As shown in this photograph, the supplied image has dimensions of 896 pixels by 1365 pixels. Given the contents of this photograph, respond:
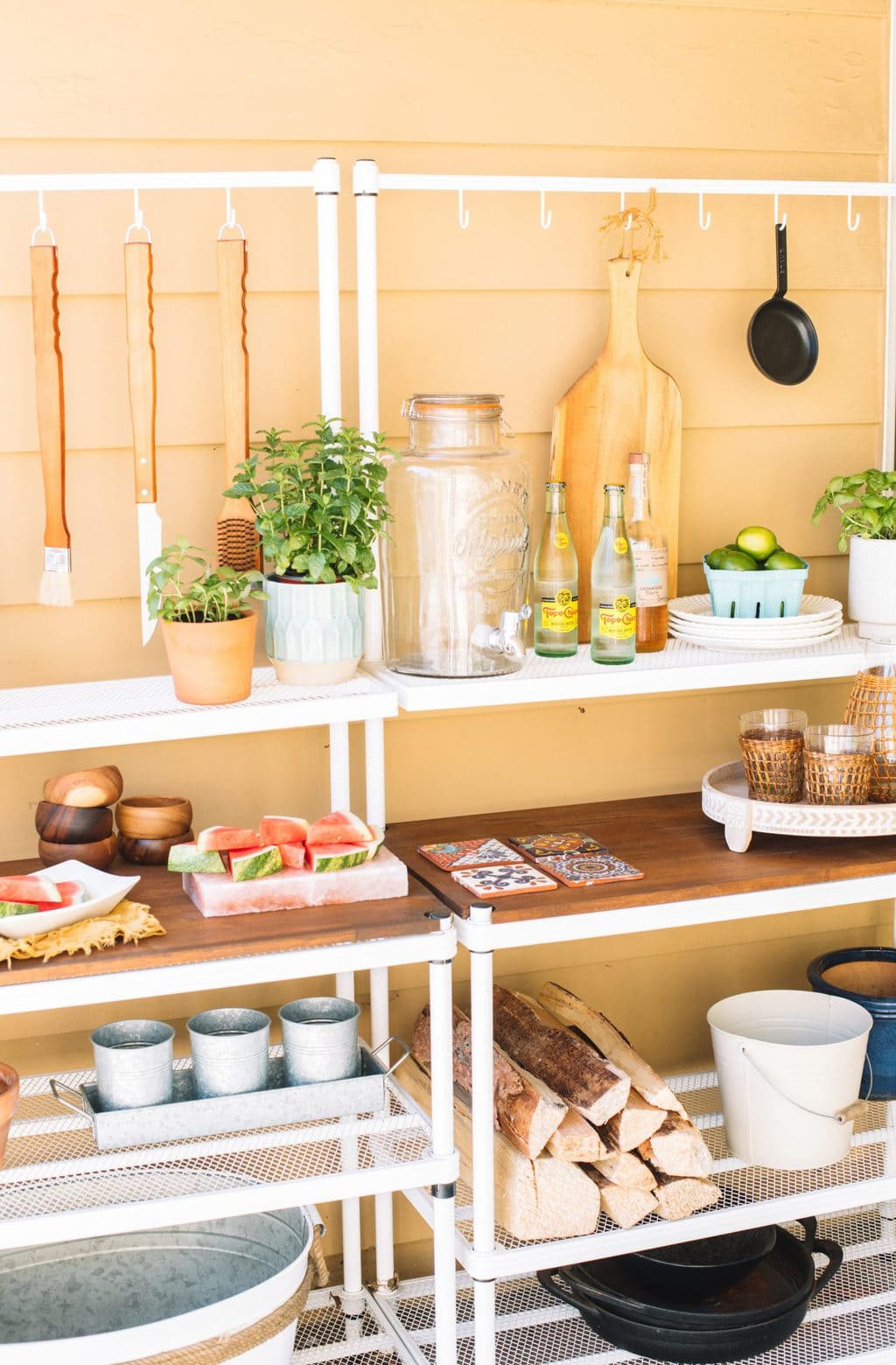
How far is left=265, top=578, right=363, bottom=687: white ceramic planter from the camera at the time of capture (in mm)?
2021

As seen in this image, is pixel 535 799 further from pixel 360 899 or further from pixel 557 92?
pixel 557 92

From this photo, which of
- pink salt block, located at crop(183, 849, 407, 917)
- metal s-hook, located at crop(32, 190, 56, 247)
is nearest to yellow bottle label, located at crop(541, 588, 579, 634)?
pink salt block, located at crop(183, 849, 407, 917)

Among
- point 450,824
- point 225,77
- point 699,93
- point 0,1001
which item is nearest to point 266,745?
point 450,824

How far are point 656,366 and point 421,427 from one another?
17.7 inches

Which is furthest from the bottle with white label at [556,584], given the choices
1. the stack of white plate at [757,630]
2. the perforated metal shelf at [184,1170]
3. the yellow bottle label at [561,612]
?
the perforated metal shelf at [184,1170]

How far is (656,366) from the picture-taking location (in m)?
2.37

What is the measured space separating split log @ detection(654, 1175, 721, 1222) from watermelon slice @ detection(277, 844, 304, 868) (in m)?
0.73

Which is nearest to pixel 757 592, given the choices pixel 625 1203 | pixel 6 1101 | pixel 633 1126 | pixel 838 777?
pixel 838 777

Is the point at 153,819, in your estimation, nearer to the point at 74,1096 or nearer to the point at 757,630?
the point at 74,1096

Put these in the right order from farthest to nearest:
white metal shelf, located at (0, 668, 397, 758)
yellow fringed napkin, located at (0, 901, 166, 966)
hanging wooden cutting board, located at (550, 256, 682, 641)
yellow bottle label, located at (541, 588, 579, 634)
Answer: hanging wooden cutting board, located at (550, 256, 682, 641) < yellow bottle label, located at (541, 588, 579, 634) < white metal shelf, located at (0, 668, 397, 758) < yellow fringed napkin, located at (0, 901, 166, 966)

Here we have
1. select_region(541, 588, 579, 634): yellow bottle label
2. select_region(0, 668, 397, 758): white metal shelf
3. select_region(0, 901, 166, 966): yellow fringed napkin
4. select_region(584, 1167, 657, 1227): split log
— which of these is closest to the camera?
select_region(0, 901, 166, 966): yellow fringed napkin

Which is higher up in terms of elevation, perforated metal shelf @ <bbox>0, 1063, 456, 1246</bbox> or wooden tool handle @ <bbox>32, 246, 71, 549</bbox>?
wooden tool handle @ <bbox>32, 246, 71, 549</bbox>

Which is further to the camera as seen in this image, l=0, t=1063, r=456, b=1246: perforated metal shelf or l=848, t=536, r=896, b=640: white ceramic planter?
l=848, t=536, r=896, b=640: white ceramic planter

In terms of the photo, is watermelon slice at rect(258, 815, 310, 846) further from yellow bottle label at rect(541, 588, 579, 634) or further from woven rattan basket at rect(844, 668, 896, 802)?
woven rattan basket at rect(844, 668, 896, 802)
